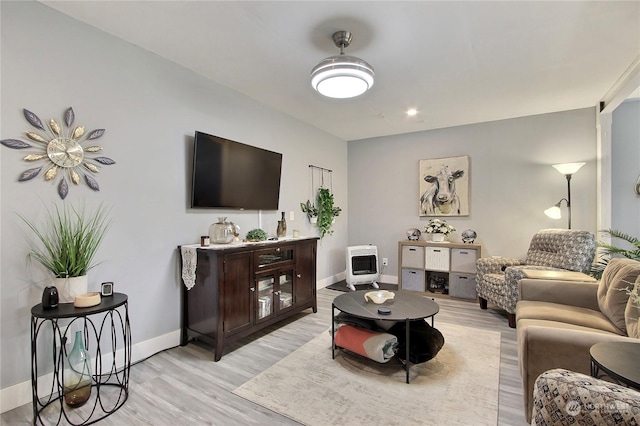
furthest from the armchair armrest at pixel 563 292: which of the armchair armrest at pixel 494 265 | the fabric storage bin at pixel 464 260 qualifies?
the fabric storage bin at pixel 464 260

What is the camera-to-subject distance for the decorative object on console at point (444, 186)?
468cm

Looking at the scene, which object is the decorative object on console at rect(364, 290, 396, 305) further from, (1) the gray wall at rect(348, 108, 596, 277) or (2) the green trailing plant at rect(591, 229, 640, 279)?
(1) the gray wall at rect(348, 108, 596, 277)

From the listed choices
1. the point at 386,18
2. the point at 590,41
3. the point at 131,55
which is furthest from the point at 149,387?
the point at 590,41

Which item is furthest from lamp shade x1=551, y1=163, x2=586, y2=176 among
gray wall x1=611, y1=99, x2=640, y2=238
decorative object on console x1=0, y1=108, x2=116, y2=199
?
decorative object on console x1=0, y1=108, x2=116, y2=199

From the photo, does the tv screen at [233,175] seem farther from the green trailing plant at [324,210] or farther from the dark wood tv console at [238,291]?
the green trailing plant at [324,210]

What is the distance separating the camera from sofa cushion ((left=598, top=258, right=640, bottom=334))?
1977 millimetres

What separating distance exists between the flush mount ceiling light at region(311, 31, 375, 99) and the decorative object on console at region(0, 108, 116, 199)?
1.70 meters

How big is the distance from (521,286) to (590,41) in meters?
2.04

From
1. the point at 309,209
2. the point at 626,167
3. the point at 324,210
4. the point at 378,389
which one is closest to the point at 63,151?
the point at 378,389

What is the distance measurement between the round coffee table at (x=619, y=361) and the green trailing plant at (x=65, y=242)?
2830 mm

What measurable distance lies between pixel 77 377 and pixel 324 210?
3.40 meters

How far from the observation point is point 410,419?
1.77 meters

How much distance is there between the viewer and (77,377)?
189cm

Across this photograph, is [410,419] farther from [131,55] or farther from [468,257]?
[131,55]
